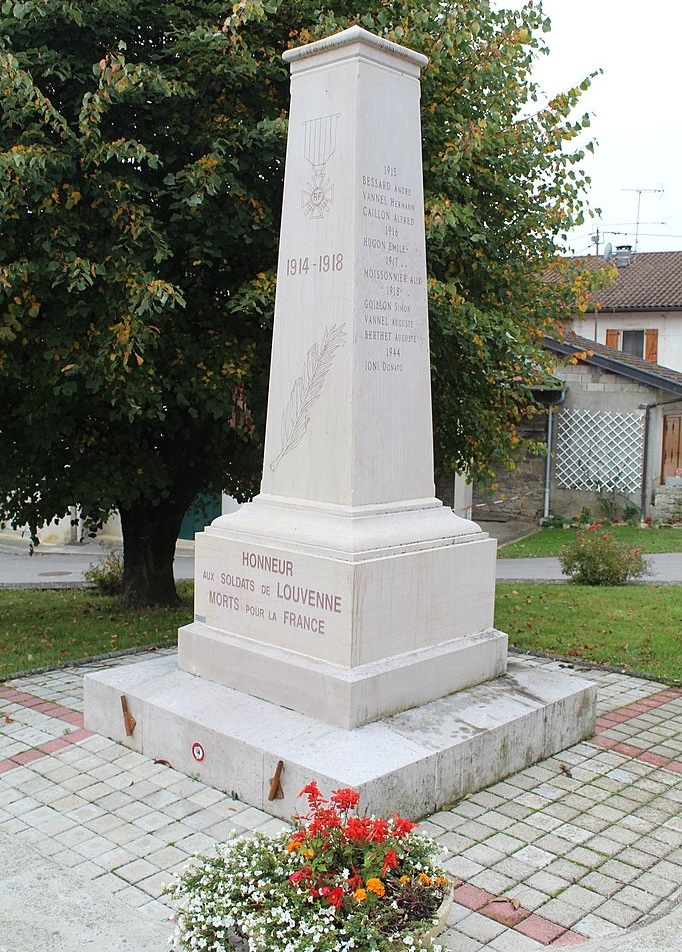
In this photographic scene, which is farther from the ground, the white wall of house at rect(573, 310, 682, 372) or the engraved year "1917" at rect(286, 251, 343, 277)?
the white wall of house at rect(573, 310, 682, 372)


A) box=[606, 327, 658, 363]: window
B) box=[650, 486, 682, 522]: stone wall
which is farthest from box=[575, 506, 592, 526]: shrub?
box=[606, 327, 658, 363]: window

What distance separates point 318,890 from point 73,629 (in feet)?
22.9

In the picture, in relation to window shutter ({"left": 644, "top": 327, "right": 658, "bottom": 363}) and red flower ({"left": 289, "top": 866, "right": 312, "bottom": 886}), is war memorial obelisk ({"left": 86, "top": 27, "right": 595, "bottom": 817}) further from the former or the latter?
window shutter ({"left": 644, "top": 327, "right": 658, "bottom": 363})

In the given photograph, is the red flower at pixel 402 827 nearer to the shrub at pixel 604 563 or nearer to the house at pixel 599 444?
the shrub at pixel 604 563

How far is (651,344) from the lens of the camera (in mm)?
31188

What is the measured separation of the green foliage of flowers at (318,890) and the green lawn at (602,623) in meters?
4.71

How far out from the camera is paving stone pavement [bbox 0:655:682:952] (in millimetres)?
3930

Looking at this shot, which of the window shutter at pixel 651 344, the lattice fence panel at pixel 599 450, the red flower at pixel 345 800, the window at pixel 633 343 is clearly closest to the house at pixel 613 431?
the lattice fence panel at pixel 599 450

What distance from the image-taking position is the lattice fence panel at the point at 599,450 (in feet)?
74.2

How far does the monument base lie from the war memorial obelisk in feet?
0.05

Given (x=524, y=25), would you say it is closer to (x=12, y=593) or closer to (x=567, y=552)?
(x=567, y=552)

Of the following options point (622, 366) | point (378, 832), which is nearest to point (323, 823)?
point (378, 832)

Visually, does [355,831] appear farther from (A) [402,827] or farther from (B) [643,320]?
(B) [643,320]

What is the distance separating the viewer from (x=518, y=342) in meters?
8.80
